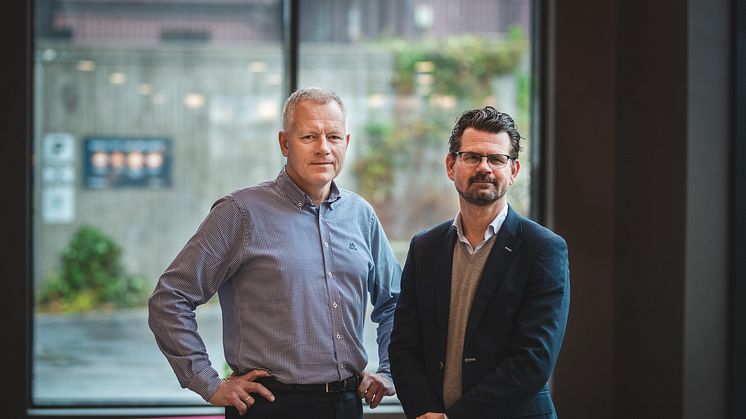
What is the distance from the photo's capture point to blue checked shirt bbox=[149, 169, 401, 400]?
240 centimetres

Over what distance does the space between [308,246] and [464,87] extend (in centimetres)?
263

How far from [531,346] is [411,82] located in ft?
9.71

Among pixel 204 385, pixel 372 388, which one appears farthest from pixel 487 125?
pixel 204 385

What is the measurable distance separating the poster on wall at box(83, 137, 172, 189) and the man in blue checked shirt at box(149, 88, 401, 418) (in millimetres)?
2576

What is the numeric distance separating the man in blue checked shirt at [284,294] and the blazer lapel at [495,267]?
46 cm

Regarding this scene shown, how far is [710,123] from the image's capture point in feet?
10.4

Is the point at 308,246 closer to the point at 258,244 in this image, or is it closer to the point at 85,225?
the point at 258,244

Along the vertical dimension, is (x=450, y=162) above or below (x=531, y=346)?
above

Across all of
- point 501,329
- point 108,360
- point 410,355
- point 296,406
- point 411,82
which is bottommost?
point 108,360

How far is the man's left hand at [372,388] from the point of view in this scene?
98.0 inches

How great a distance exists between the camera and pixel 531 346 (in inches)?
84.0

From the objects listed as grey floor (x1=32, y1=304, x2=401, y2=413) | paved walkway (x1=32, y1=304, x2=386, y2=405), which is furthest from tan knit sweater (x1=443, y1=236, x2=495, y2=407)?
paved walkway (x1=32, y1=304, x2=386, y2=405)

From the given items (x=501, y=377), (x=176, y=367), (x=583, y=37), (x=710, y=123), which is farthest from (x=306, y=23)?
(x=501, y=377)

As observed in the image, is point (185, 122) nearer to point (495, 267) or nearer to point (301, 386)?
point (301, 386)
